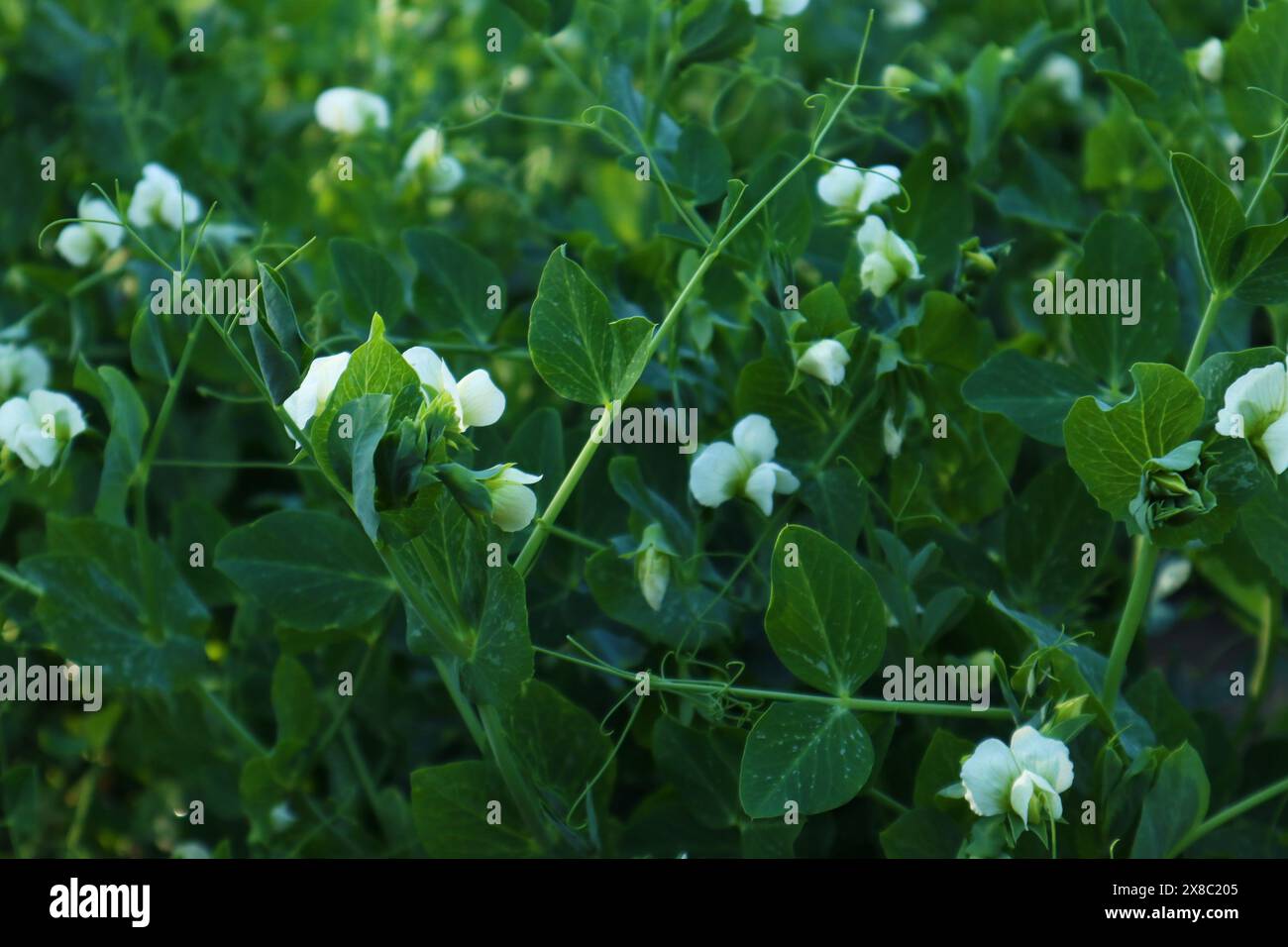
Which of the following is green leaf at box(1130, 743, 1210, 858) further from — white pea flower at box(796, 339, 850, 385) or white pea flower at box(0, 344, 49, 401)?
white pea flower at box(0, 344, 49, 401)

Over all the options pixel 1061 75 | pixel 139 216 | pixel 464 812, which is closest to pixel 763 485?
pixel 464 812

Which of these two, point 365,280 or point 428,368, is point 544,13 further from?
point 428,368

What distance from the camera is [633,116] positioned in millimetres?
795

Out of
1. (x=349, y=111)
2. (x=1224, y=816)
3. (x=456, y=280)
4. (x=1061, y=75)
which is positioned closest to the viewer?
(x=1224, y=816)

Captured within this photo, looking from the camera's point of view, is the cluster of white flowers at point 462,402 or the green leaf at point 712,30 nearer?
the cluster of white flowers at point 462,402

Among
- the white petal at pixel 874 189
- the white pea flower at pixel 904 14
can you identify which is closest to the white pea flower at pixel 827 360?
the white petal at pixel 874 189

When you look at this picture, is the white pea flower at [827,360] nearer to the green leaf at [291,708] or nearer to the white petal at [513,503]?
the white petal at [513,503]

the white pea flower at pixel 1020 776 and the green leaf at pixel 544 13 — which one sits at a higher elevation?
the green leaf at pixel 544 13

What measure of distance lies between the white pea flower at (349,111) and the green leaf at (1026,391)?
1.60ft

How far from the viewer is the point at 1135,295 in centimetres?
71

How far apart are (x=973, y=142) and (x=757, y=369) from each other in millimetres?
260

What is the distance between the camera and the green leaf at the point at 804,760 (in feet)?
1.98

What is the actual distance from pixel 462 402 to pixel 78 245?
0.45m
